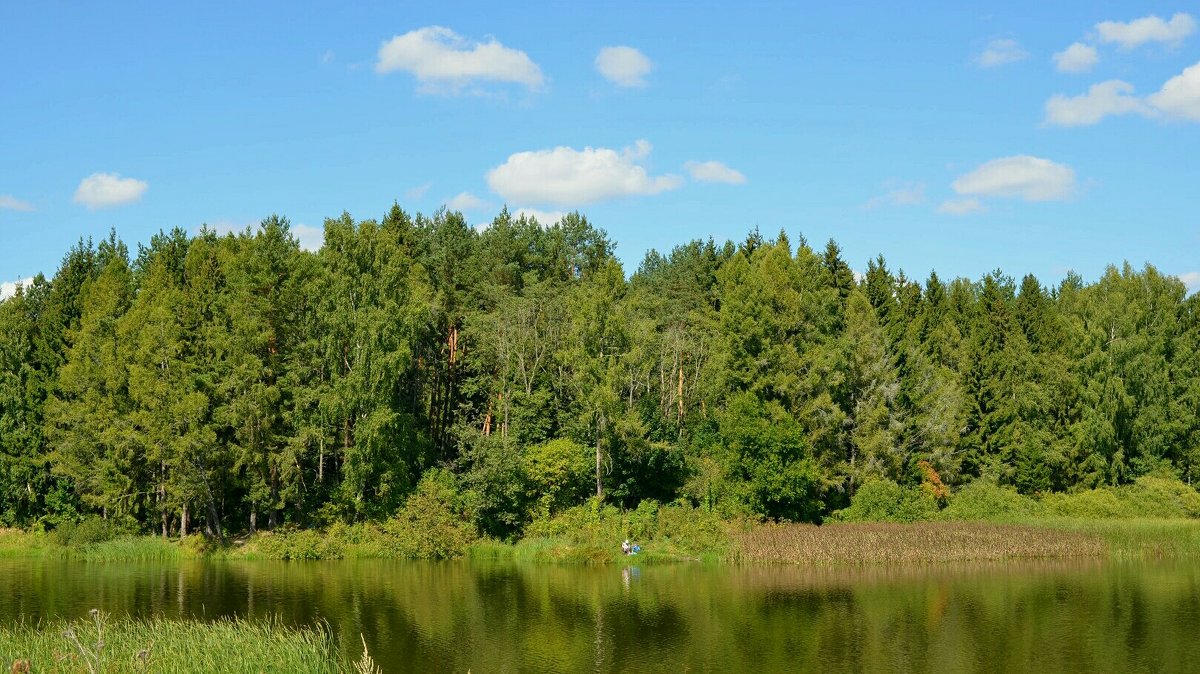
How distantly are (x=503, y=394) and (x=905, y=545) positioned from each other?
84.8 ft

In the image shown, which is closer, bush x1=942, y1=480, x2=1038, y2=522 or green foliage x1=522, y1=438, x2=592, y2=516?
green foliage x1=522, y1=438, x2=592, y2=516

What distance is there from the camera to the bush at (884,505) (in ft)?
183

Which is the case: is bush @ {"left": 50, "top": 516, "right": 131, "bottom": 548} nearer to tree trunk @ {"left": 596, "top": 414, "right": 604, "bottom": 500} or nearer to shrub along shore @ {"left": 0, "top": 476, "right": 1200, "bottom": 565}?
shrub along shore @ {"left": 0, "top": 476, "right": 1200, "bottom": 565}

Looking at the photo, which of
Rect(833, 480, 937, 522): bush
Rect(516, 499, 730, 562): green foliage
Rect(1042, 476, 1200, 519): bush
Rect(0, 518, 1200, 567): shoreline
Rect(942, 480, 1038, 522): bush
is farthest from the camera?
Rect(1042, 476, 1200, 519): bush

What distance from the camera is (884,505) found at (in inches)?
2199

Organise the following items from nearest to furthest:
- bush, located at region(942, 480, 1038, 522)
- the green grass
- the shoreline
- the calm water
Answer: the calm water < the shoreline < the green grass < bush, located at region(942, 480, 1038, 522)

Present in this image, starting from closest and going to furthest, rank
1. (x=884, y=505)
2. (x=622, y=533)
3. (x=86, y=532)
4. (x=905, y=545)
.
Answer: (x=905, y=545), (x=622, y=533), (x=86, y=532), (x=884, y=505)

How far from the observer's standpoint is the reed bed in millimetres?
48750

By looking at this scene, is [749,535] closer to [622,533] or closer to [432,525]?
[622,533]

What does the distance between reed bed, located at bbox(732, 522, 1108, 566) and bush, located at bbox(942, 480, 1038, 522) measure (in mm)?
8259

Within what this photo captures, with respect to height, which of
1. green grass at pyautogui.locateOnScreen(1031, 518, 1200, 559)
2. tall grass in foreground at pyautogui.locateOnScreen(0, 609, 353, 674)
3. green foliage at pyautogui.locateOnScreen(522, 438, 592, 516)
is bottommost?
green grass at pyautogui.locateOnScreen(1031, 518, 1200, 559)

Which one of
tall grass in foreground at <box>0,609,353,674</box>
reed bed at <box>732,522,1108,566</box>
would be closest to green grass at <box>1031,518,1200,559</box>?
reed bed at <box>732,522,1108,566</box>

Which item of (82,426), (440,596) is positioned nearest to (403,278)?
(82,426)

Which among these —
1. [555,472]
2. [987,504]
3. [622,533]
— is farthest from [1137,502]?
[555,472]
